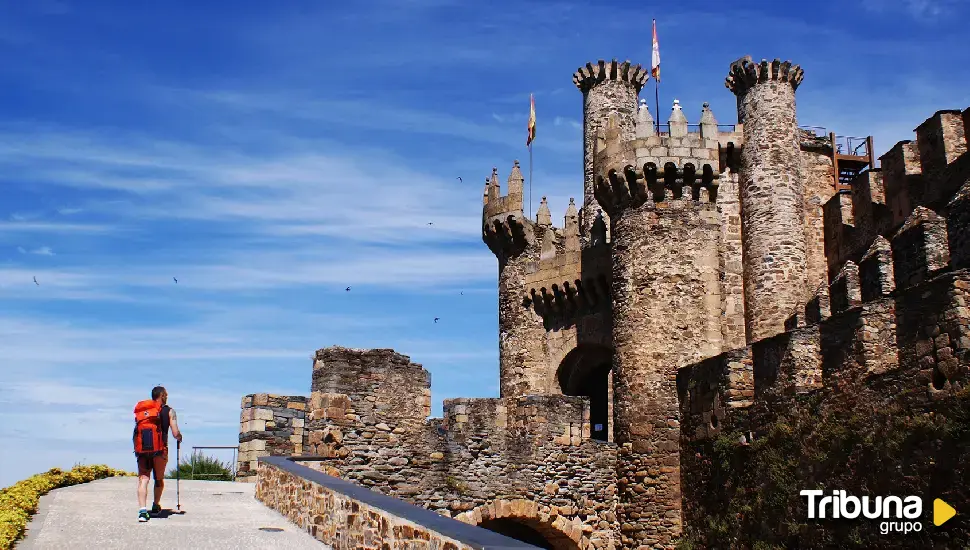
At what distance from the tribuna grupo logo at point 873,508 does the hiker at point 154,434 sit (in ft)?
33.6

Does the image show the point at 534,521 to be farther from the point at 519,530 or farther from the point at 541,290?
the point at 541,290

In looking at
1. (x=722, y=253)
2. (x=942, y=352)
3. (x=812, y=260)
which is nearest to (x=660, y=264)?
(x=722, y=253)

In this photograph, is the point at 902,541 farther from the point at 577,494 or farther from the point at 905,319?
the point at 577,494

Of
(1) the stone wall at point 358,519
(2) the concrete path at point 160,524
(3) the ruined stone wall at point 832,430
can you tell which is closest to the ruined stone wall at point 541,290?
(3) the ruined stone wall at point 832,430

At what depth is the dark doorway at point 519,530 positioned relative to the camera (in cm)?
2333

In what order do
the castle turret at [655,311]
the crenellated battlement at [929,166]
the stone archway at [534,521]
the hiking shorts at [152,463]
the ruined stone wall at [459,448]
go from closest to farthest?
the hiking shorts at [152,463] < the ruined stone wall at [459,448] < the stone archway at [534,521] < the castle turret at [655,311] < the crenellated battlement at [929,166]

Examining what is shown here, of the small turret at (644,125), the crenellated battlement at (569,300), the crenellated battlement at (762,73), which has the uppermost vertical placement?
the crenellated battlement at (762,73)

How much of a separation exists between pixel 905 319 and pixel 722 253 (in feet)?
37.3

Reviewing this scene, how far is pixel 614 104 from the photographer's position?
35125 mm

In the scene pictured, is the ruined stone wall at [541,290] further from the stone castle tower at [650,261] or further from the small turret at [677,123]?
the small turret at [677,123]

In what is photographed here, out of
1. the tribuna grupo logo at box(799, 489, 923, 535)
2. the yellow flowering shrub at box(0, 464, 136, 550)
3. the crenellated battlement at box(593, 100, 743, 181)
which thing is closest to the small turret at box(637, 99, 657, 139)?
the crenellated battlement at box(593, 100, 743, 181)

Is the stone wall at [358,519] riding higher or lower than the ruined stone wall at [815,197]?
lower

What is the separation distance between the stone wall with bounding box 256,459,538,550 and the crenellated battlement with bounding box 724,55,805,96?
20.1 meters

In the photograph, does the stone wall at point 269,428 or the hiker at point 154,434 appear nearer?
the hiker at point 154,434
